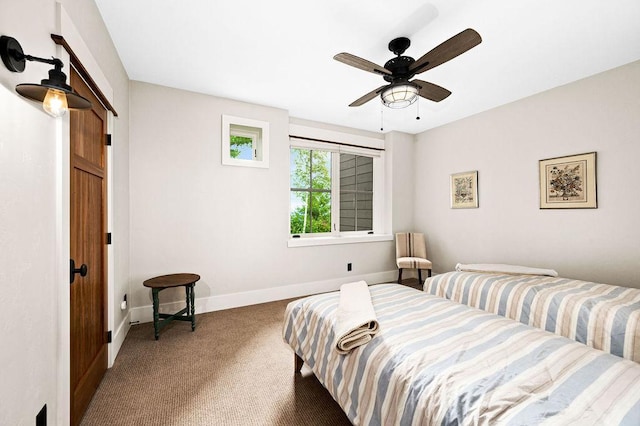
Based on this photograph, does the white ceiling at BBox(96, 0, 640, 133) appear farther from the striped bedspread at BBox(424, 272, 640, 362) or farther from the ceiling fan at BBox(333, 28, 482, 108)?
the striped bedspread at BBox(424, 272, 640, 362)

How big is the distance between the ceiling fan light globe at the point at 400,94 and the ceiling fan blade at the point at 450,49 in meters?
0.14

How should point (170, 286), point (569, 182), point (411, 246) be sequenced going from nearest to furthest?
point (170, 286)
point (569, 182)
point (411, 246)

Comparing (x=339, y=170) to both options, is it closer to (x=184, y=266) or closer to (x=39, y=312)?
(x=184, y=266)

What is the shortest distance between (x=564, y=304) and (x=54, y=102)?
130 inches

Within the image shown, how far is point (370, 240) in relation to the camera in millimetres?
4559

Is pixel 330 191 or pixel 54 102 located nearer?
pixel 54 102

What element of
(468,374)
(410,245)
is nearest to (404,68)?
(468,374)

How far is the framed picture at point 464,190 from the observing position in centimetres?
399

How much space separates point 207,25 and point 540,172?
386cm

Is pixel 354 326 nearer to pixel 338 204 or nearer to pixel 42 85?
pixel 42 85

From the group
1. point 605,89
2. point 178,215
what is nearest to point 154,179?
point 178,215

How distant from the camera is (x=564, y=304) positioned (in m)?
2.11

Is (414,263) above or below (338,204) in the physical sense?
below

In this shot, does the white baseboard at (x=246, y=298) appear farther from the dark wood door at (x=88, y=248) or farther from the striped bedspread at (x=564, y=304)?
the striped bedspread at (x=564, y=304)
